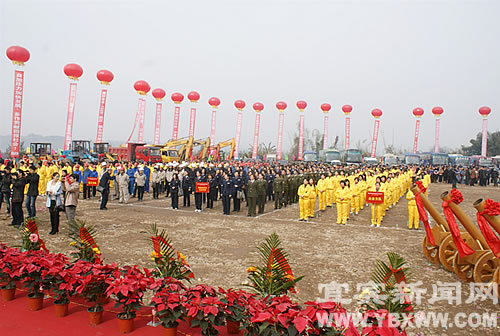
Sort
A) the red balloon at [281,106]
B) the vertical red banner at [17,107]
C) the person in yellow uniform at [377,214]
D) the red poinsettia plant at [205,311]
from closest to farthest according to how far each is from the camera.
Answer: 1. the red poinsettia plant at [205,311]
2. the person in yellow uniform at [377,214]
3. the vertical red banner at [17,107]
4. the red balloon at [281,106]

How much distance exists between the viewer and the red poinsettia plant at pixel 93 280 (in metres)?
3.95

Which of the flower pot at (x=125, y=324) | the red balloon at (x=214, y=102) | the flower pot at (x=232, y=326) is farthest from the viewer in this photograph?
the red balloon at (x=214, y=102)

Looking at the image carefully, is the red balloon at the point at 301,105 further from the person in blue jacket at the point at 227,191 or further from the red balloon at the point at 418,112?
the person in blue jacket at the point at 227,191

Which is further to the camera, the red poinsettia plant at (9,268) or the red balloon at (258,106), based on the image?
the red balloon at (258,106)

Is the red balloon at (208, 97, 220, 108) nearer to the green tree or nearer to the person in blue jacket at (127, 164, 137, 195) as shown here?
the person in blue jacket at (127, 164, 137, 195)

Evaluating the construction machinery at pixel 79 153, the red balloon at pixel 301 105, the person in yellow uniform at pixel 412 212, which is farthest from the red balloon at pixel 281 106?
the person in yellow uniform at pixel 412 212

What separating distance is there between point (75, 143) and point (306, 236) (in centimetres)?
2933

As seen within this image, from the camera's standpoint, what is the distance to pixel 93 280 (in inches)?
159

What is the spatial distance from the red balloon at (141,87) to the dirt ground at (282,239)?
2342 centimetres

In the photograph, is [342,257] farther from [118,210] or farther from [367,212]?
[118,210]

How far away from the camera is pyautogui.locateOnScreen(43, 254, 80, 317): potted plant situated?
4.01 meters

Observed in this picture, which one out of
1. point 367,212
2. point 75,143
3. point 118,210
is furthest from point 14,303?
point 75,143

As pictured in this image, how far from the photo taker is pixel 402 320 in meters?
3.00

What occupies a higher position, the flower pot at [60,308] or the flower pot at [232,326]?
the flower pot at [232,326]
